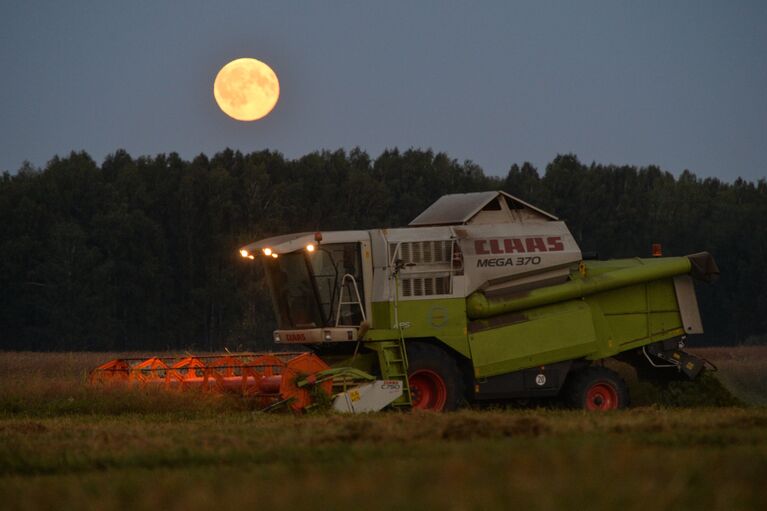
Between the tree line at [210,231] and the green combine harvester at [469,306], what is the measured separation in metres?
41.3

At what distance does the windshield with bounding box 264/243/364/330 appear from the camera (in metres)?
20.8

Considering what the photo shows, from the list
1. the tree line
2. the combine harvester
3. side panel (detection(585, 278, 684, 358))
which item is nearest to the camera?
the combine harvester

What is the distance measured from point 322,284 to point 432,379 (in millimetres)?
2323

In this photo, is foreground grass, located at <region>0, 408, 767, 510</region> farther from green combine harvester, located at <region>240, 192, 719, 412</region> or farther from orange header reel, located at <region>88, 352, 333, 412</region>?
green combine harvester, located at <region>240, 192, 719, 412</region>

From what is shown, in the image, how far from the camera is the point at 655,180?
103 metres

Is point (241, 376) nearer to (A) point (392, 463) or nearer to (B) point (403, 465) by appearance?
(A) point (392, 463)

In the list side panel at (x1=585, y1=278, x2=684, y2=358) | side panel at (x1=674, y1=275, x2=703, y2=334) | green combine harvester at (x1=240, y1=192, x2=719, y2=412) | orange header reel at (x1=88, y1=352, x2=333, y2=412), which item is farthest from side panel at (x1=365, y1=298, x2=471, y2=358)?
side panel at (x1=674, y1=275, x2=703, y2=334)

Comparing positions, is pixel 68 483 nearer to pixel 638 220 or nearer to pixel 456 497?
pixel 456 497

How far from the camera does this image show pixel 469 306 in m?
20.8

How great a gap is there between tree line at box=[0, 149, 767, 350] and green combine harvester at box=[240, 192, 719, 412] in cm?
4134

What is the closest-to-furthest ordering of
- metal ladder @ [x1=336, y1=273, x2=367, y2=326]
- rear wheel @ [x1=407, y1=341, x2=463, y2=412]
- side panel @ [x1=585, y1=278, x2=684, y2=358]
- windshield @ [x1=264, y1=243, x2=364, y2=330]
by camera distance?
rear wheel @ [x1=407, y1=341, x2=463, y2=412] → metal ladder @ [x1=336, y1=273, x2=367, y2=326] → windshield @ [x1=264, y1=243, x2=364, y2=330] → side panel @ [x1=585, y1=278, x2=684, y2=358]

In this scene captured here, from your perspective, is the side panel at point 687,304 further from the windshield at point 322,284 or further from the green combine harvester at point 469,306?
the windshield at point 322,284

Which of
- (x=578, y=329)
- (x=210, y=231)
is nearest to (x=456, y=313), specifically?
(x=578, y=329)

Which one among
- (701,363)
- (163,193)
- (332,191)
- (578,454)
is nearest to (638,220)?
(332,191)
